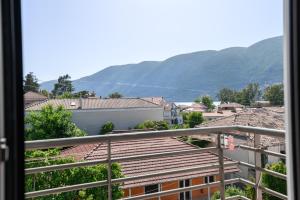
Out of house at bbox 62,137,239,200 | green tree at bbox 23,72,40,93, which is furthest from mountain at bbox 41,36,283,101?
green tree at bbox 23,72,40,93

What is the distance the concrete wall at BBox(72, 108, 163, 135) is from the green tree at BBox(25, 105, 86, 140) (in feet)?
0.46

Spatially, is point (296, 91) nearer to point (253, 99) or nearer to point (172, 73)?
point (253, 99)

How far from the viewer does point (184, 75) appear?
507 cm

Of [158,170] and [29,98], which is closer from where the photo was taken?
[29,98]

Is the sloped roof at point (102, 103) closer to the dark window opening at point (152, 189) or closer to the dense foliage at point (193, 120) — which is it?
the dense foliage at point (193, 120)

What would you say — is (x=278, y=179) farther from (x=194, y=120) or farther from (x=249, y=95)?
(x=194, y=120)

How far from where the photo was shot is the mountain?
4.15 m

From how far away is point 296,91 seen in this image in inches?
41.1

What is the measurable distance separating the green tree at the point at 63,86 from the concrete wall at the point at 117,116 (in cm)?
33

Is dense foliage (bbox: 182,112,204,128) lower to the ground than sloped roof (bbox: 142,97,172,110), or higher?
lower

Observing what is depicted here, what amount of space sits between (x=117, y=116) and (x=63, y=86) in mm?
962

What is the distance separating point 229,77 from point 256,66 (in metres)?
0.71

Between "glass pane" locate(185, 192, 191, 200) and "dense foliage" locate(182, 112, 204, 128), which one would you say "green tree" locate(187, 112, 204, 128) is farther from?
"glass pane" locate(185, 192, 191, 200)

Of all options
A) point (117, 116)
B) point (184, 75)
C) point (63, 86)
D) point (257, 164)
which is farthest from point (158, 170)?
point (184, 75)
